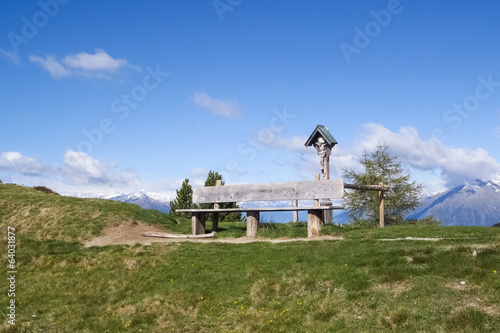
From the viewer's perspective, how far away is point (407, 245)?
15125 millimetres

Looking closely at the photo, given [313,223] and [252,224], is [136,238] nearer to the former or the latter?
[252,224]

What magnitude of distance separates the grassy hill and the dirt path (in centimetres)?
90

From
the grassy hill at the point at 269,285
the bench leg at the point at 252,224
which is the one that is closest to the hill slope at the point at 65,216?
the grassy hill at the point at 269,285

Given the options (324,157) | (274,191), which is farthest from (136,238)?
(324,157)

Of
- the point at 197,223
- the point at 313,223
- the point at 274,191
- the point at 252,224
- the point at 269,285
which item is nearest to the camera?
the point at 269,285

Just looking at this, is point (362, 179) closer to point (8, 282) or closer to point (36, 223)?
point (36, 223)

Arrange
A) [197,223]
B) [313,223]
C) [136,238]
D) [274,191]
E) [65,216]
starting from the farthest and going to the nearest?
[65,216]
[197,223]
[136,238]
[274,191]
[313,223]

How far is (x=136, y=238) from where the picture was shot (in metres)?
22.3

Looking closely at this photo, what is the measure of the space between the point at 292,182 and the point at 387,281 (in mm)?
9480

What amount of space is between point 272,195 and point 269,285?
26.6 feet

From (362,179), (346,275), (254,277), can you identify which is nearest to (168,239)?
(254,277)

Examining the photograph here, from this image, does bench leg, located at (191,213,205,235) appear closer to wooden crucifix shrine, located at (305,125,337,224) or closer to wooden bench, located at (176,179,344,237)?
wooden bench, located at (176,179,344,237)

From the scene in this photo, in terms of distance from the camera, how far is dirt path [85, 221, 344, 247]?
19516 millimetres

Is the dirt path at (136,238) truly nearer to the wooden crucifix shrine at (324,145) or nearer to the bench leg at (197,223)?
the bench leg at (197,223)
